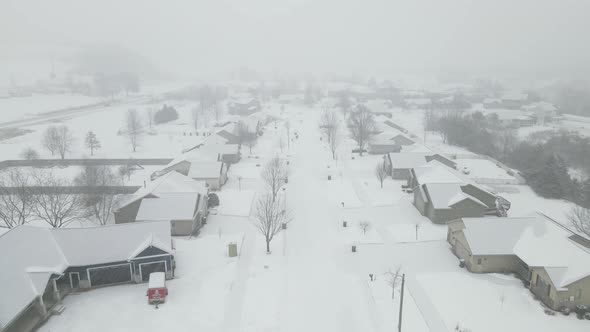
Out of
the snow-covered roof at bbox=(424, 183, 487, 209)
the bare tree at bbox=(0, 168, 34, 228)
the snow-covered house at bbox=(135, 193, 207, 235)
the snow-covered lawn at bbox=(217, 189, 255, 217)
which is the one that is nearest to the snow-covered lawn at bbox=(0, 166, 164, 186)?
the bare tree at bbox=(0, 168, 34, 228)

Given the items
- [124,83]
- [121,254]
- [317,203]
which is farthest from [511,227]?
[124,83]

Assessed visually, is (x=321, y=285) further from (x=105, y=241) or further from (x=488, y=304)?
(x=105, y=241)

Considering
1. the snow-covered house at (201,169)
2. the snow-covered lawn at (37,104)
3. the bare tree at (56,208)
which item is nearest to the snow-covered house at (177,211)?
the bare tree at (56,208)

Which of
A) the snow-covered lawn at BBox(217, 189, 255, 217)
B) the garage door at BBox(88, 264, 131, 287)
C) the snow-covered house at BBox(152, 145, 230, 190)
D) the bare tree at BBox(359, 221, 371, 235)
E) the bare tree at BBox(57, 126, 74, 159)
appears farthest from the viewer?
the bare tree at BBox(57, 126, 74, 159)

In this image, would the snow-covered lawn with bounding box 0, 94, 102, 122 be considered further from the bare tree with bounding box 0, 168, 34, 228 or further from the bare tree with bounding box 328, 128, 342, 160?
the bare tree with bounding box 328, 128, 342, 160

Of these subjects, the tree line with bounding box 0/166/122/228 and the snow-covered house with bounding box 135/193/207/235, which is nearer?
the tree line with bounding box 0/166/122/228

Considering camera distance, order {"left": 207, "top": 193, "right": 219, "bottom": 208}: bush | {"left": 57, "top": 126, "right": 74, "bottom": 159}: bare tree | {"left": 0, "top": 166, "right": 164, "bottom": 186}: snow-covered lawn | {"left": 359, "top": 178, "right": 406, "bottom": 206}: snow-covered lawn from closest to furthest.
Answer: {"left": 207, "top": 193, "right": 219, "bottom": 208}: bush < {"left": 359, "top": 178, "right": 406, "bottom": 206}: snow-covered lawn < {"left": 0, "top": 166, "right": 164, "bottom": 186}: snow-covered lawn < {"left": 57, "top": 126, "right": 74, "bottom": 159}: bare tree

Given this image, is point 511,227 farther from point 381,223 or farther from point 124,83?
point 124,83

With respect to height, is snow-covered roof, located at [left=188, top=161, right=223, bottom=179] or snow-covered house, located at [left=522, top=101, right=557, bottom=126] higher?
snow-covered house, located at [left=522, top=101, right=557, bottom=126]
